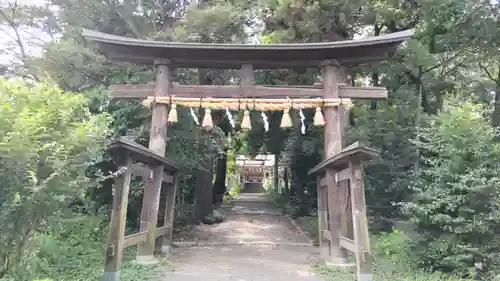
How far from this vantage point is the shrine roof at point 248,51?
8.37 meters

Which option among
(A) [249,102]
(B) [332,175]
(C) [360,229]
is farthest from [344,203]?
A: (A) [249,102]

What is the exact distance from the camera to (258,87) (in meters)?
8.91

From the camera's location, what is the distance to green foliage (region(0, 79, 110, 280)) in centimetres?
461

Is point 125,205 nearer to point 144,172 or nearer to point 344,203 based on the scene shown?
point 144,172

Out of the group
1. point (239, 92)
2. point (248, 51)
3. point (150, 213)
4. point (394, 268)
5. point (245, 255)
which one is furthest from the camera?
point (245, 255)

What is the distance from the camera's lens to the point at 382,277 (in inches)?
275

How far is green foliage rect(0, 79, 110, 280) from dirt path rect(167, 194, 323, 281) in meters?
2.51

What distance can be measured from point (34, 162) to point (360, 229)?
4.68m

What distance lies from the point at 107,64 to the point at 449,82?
10.6m

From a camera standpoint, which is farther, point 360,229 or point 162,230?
point 162,230

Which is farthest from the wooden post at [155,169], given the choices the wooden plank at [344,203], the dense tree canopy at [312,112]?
the wooden plank at [344,203]

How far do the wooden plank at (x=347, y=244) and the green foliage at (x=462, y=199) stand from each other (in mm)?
1267

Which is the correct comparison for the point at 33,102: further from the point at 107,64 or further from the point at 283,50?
the point at 107,64

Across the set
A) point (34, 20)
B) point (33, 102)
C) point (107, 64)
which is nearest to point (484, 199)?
point (33, 102)
